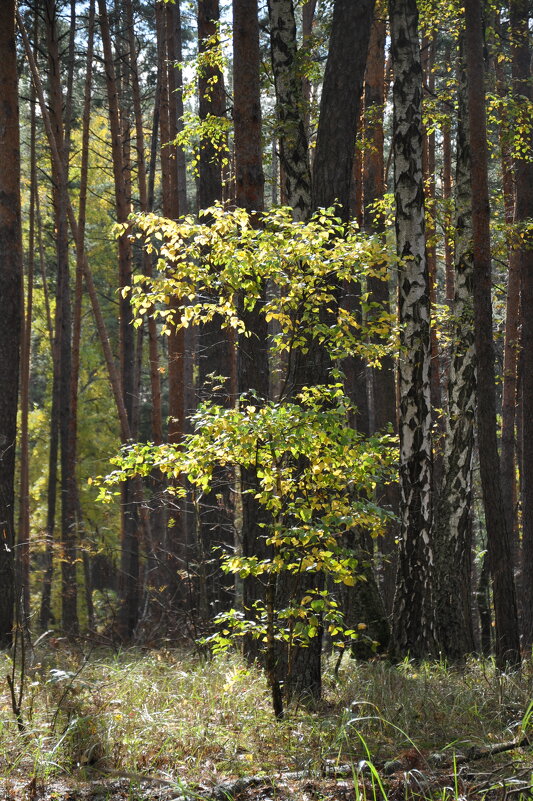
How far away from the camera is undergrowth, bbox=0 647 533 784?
13.6ft

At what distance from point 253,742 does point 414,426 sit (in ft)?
13.0

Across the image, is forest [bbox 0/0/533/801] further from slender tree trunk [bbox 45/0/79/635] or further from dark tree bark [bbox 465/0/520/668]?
slender tree trunk [bbox 45/0/79/635]

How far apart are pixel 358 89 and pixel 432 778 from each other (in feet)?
17.8

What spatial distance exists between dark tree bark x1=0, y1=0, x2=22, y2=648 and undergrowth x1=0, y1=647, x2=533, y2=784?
4.04 meters

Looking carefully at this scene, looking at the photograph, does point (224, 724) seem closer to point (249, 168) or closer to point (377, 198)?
point (249, 168)

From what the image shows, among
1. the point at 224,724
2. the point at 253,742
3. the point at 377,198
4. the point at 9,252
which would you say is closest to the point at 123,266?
the point at 377,198

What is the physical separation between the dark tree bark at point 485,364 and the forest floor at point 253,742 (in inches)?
93.2

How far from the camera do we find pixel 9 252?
9.55 metres

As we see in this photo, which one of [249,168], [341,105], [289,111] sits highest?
[289,111]

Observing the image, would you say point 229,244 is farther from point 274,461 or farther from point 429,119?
point 429,119

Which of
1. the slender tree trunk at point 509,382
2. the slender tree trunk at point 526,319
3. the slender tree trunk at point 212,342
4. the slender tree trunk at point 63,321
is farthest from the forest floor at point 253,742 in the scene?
the slender tree trunk at point 63,321

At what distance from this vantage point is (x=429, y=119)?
34.9ft

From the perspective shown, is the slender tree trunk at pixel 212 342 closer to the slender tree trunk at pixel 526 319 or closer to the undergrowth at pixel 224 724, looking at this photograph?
the slender tree trunk at pixel 526 319

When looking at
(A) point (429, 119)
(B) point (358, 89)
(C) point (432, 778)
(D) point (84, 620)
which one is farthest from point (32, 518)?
(C) point (432, 778)
